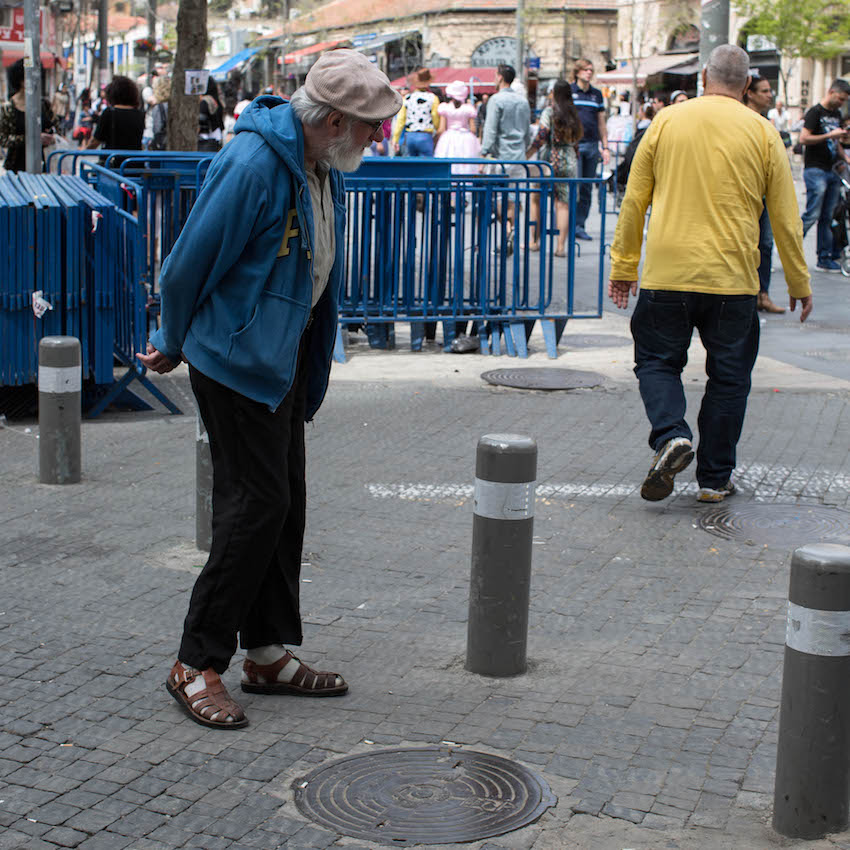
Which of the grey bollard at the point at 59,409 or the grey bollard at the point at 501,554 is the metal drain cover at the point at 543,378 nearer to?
the grey bollard at the point at 59,409

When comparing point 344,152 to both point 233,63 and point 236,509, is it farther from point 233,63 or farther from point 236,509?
point 233,63

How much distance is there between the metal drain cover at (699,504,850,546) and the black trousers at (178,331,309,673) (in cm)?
273

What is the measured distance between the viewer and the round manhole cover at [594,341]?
1148 centimetres

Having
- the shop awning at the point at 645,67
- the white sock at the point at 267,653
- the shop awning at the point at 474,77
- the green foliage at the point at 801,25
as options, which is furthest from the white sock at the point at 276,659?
the green foliage at the point at 801,25

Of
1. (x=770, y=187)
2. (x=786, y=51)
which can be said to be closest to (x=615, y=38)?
(x=786, y=51)

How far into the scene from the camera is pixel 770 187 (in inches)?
263

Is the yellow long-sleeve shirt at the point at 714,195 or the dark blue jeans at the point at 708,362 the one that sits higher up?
the yellow long-sleeve shirt at the point at 714,195

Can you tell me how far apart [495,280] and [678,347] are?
165 inches

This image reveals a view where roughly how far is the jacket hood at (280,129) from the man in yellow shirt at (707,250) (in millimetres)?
2983

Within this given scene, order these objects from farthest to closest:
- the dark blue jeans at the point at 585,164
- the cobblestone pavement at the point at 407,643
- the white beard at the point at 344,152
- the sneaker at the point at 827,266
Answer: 1. the dark blue jeans at the point at 585,164
2. the sneaker at the point at 827,266
3. the white beard at the point at 344,152
4. the cobblestone pavement at the point at 407,643

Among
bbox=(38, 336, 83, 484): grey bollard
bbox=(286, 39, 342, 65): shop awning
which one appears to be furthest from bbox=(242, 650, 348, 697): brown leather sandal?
bbox=(286, 39, 342, 65): shop awning

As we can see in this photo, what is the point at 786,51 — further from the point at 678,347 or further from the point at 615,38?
the point at 678,347

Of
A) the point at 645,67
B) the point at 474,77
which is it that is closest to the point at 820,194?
the point at 474,77

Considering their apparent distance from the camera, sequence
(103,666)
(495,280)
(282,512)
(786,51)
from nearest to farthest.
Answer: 1. (282,512)
2. (103,666)
3. (495,280)
4. (786,51)
